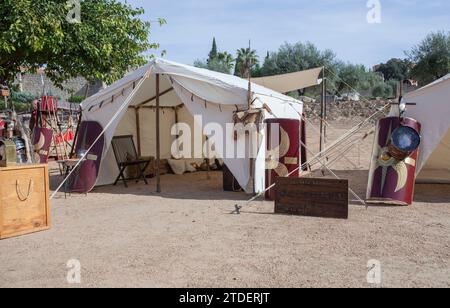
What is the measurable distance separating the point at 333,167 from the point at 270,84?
3.20 m

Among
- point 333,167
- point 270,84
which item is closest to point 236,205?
point 333,167

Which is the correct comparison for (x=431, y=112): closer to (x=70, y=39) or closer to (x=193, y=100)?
(x=193, y=100)

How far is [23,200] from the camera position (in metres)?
4.75

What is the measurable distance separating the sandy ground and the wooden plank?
0.54 feet

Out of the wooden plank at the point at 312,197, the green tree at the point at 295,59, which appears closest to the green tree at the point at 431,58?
the green tree at the point at 295,59

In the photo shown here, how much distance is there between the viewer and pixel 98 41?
7969 mm

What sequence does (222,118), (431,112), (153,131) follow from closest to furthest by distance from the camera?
(431,112)
(222,118)
(153,131)

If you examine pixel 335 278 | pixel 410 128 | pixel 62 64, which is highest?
pixel 62 64

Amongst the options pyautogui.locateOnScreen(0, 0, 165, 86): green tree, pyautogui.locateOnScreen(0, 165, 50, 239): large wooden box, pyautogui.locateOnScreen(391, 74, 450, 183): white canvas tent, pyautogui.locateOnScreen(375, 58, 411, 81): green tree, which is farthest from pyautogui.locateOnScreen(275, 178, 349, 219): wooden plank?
pyautogui.locateOnScreen(375, 58, 411, 81): green tree

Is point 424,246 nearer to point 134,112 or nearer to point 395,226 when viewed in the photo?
point 395,226

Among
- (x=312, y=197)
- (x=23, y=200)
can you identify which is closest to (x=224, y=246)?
(x=312, y=197)

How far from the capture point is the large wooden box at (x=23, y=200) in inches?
181

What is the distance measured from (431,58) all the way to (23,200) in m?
30.6

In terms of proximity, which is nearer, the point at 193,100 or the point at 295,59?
the point at 193,100
